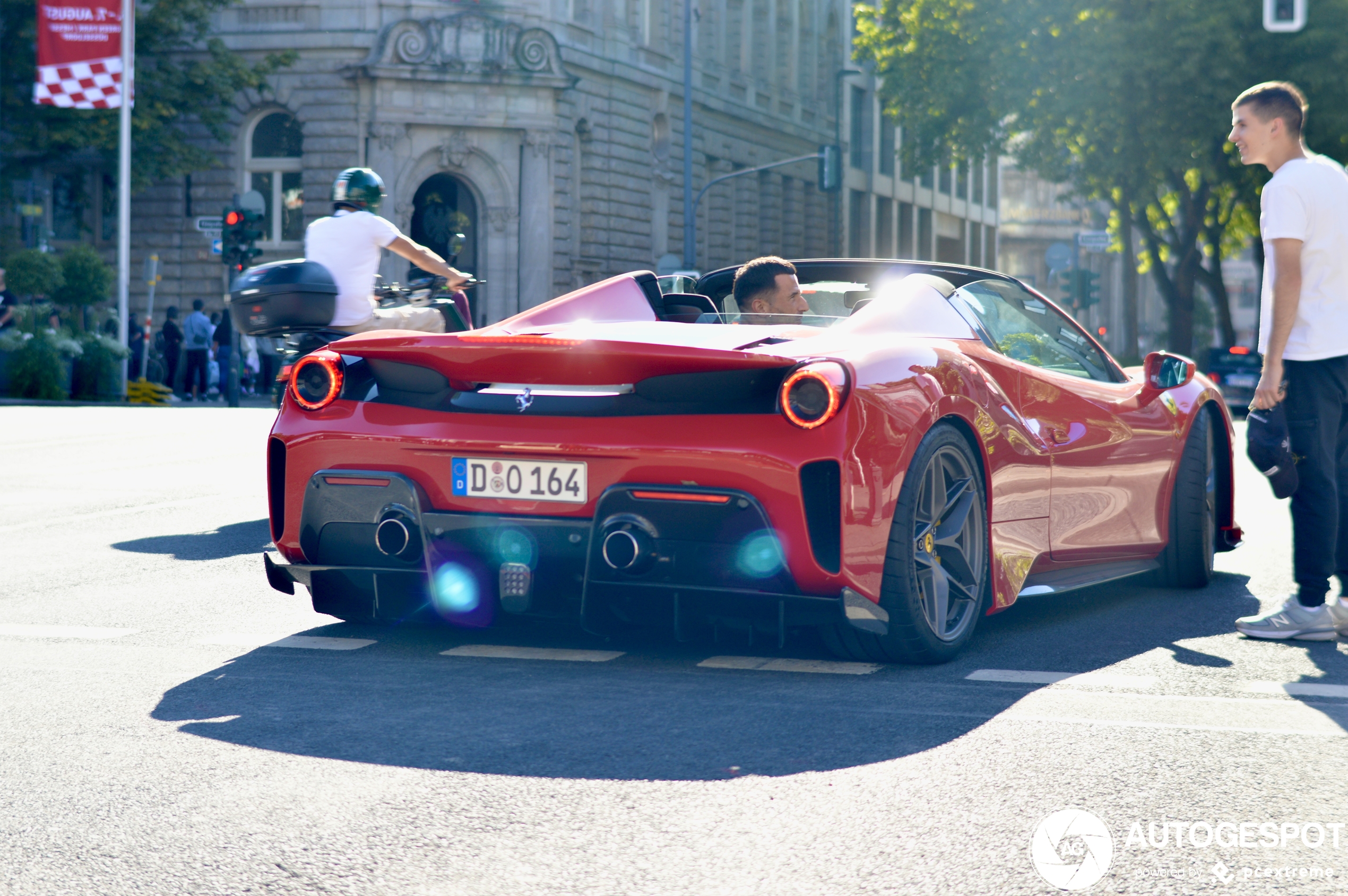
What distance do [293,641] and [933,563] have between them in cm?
194

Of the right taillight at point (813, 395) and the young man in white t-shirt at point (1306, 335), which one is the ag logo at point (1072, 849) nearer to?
the right taillight at point (813, 395)

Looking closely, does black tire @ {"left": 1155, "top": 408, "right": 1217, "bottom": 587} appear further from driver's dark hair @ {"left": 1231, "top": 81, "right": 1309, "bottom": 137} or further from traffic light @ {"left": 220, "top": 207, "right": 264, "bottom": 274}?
traffic light @ {"left": 220, "top": 207, "right": 264, "bottom": 274}

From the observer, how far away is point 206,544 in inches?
313

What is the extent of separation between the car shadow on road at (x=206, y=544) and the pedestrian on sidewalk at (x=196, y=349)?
20050 millimetres

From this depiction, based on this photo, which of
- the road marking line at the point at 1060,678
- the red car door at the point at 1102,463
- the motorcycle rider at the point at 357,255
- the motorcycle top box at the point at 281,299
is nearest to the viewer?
the road marking line at the point at 1060,678

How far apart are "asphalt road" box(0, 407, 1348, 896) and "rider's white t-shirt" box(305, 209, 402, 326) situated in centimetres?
273

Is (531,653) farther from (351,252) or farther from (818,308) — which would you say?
(351,252)

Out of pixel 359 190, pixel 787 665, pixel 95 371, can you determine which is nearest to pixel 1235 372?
pixel 95 371

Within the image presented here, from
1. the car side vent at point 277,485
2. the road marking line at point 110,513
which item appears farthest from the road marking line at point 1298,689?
the road marking line at point 110,513

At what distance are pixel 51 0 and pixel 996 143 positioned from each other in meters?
20.5

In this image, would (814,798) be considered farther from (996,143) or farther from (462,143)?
(996,143)

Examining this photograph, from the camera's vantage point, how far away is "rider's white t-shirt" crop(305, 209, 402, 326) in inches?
345

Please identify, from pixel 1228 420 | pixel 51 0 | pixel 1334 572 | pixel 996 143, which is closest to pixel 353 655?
pixel 1334 572

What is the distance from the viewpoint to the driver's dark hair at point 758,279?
5973 mm
